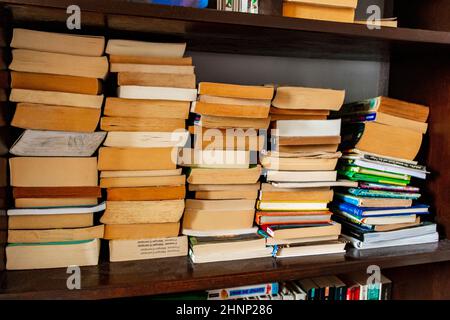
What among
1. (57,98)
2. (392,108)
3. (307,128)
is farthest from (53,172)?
(392,108)

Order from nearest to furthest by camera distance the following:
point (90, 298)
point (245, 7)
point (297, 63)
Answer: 1. point (90, 298)
2. point (245, 7)
3. point (297, 63)

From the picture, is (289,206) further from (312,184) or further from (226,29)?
(226,29)


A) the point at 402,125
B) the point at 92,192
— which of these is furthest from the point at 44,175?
the point at 402,125

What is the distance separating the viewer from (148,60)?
726mm

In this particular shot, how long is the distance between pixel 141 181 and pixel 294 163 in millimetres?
352

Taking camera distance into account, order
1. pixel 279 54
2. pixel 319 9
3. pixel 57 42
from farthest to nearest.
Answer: pixel 279 54 < pixel 319 9 < pixel 57 42

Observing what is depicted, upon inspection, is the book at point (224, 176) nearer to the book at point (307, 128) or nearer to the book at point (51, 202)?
the book at point (307, 128)

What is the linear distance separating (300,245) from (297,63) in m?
0.57

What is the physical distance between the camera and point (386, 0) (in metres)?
1.13

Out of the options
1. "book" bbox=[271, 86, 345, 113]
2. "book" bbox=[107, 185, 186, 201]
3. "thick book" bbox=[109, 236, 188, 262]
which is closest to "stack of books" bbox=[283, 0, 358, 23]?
"book" bbox=[271, 86, 345, 113]

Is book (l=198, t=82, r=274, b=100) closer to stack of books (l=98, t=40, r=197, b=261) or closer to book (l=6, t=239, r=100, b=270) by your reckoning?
stack of books (l=98, t=40, r=197, b=261)

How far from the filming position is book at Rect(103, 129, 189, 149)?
721 millimetres

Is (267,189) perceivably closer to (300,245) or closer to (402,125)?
(300,245)

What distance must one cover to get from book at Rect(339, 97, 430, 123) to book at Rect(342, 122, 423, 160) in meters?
0.04
